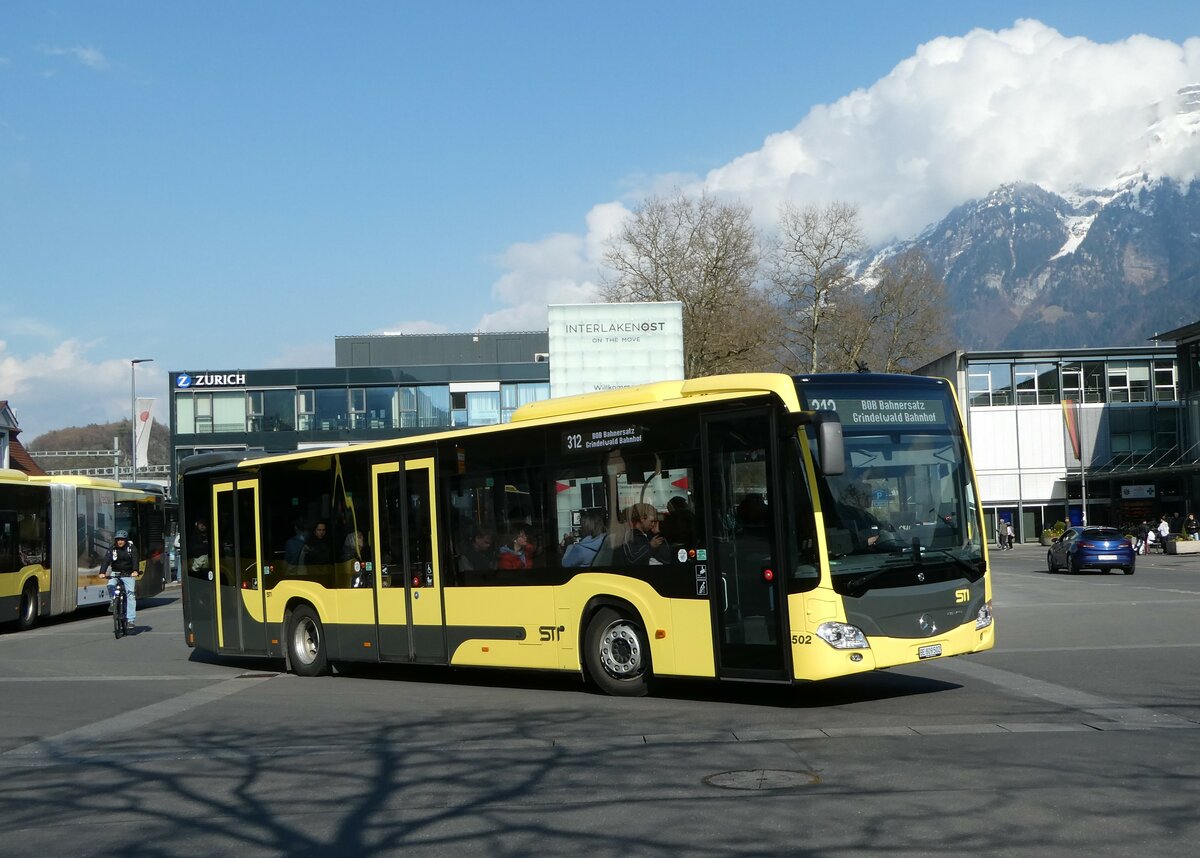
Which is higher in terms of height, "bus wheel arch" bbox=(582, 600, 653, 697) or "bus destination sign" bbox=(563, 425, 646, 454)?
"bus destination sign" bbox=(563, 425, 646, 454)

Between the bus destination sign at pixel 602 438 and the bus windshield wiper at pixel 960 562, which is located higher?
the bus destination sign at pixel 602 438

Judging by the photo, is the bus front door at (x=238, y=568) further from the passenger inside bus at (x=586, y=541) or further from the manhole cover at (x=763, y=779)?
the manhole cover at (x=763, y=779)

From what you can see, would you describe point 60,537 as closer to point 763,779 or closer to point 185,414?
point 763,779

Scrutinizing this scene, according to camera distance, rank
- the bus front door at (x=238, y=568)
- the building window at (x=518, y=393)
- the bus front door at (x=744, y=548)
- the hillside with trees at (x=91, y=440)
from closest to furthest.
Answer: the bus front door at (x=744, y=548) → the bus front door at (x=238, y=568) → the building window at (x=518, y=393) → the hillside with trees at (x=91, y=440)

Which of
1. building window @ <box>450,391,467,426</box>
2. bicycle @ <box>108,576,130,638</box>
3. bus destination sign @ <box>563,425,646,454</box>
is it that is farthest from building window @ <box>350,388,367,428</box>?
bus destination sign @ <box>563,425,646,454</box>

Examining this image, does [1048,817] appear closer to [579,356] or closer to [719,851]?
[719,851]

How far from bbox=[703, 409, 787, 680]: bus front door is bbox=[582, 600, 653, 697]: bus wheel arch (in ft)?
3.93

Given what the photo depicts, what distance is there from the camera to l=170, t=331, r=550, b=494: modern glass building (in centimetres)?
8119

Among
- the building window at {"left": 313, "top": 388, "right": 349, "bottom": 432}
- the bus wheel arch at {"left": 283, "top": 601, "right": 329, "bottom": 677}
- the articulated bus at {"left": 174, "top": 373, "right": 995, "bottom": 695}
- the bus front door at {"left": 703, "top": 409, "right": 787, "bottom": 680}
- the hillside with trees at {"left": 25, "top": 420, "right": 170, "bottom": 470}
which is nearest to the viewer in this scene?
the articulated bus at {"left": 174, "top": 373, "right": 995, "bottom": 695}

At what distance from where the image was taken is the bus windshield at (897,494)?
11.7 metres

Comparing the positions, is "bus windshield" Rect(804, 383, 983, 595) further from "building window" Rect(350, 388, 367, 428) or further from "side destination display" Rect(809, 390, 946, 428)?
"building window" Rect(350, 388, 367, 428)

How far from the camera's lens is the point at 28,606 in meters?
28.2

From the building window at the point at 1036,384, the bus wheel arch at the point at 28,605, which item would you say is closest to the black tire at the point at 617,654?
the bus wheel arch at the point at 28,605

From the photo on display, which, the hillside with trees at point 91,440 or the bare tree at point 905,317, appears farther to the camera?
the hillside with trees at point 91,440
